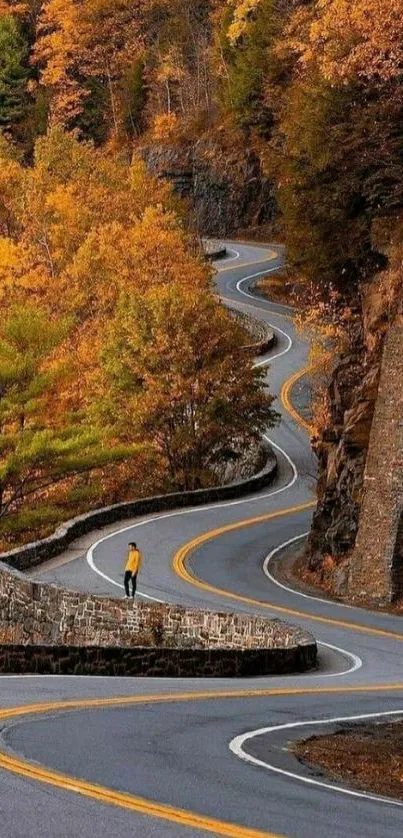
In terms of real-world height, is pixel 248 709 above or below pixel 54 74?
below

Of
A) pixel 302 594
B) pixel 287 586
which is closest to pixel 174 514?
pixel 287 586

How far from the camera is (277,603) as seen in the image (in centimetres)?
3269

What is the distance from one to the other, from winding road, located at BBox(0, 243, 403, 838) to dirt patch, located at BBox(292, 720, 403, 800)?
0.34 metres

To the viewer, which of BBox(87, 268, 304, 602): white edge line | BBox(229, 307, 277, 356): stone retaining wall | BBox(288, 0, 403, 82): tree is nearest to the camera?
BBox(288, 0, 403, 82): tree

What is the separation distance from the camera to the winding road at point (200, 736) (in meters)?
9.62

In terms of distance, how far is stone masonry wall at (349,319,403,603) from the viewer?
106 feet

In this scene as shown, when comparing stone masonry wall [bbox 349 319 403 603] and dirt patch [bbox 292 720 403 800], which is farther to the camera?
stone masonry wall [bbox 349 319 403 603]

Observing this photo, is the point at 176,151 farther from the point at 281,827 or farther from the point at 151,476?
the point at 281,827

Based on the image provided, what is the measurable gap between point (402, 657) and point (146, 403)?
27.6m

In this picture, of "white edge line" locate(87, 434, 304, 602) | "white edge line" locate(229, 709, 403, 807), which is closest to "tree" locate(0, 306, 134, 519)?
"white edge line" locate(87, 434, 304, 602)

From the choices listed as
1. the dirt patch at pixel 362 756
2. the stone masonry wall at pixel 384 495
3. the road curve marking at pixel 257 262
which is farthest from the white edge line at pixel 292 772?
the road curve marking at pixel 257 262

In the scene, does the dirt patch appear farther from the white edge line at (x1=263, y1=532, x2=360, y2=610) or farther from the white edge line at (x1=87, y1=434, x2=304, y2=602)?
the white edge line at (x1=87, y1=434, x2=304, y2=602)

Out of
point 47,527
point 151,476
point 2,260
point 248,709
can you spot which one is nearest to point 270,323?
point 2,260

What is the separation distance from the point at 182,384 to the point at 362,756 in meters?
38.6
